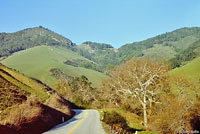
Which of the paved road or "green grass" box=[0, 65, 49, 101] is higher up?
"green grass" box=[0, 65, 49, 101]

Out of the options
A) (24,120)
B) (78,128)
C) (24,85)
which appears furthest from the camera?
(24,85)

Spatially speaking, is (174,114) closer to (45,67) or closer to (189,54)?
(189,54)

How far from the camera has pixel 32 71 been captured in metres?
144

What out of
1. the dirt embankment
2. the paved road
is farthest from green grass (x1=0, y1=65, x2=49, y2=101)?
the dirt embankment

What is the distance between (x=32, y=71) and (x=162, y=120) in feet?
441

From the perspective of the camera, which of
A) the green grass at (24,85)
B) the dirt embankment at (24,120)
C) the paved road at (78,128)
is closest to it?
the dirt embankment at (24,120)

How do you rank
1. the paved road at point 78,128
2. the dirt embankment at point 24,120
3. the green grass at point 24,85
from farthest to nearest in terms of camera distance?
the green grass at point 24,85 < the paved road at point 78,128 < the dirt embankment at point 24,120

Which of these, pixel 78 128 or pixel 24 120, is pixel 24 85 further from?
pixel 78 128

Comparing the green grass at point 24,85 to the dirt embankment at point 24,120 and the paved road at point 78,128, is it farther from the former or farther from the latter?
the dirt embankment at point 24,120

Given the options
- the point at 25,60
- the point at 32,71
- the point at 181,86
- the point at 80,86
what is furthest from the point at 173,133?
the point at 25,60

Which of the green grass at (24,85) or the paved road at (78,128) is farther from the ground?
the green grass at (24,85)

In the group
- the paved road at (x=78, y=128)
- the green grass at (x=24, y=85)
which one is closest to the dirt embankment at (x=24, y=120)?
the paved road at (x=78, y=128)

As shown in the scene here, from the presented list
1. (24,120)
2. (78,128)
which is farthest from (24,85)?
(78,128)

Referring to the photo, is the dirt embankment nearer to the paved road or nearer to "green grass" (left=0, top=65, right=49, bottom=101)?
the paved road
